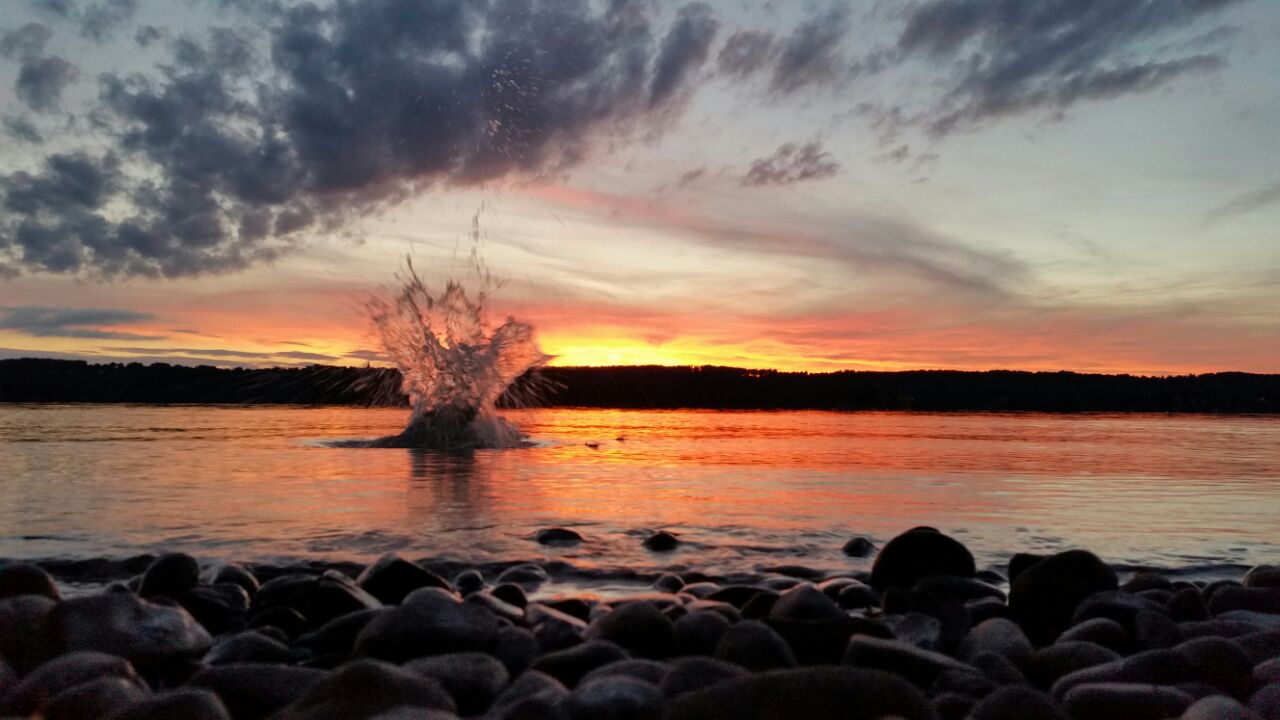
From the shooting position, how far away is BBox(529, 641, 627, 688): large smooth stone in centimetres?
379

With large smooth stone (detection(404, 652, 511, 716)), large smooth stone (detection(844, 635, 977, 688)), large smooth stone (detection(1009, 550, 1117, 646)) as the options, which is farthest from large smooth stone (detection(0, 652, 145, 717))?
large smooth stone (detection(1009, 550, 1117, 646))

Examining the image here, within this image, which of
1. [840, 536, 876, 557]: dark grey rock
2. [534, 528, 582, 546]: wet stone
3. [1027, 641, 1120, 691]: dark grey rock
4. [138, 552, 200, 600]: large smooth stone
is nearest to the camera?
[1027, 641, 1120, 691]: dark grey rock

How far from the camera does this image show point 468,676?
12.1 ft

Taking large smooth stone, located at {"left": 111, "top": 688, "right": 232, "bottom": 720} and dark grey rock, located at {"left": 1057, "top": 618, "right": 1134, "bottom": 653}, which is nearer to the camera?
large smooth stone, located at {"left": 111, "top": 688, "right": 232, "bottom": 720}

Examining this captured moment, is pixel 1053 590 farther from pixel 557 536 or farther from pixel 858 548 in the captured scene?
pixel 557 536

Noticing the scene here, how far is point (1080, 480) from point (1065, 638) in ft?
37.4

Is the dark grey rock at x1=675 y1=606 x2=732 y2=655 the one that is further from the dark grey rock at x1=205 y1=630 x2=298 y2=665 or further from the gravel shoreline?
the dark grey rock at x1=205 y1=630 x2=298 y2=665

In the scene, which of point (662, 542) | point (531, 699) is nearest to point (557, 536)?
point (662, 542)

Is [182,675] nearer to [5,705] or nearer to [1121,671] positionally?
[5,705]

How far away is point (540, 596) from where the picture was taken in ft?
20.3

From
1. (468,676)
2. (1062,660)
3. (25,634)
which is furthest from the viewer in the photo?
(25,634)

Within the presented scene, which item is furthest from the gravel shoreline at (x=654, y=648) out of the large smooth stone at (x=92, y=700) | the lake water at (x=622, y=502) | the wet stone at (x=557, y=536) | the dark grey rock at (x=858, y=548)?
the lake water at (x=622, y=502)

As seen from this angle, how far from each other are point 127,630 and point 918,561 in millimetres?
5082

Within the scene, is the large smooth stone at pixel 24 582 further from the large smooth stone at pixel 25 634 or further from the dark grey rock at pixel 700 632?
the dark grey rock at pixel 700 632
